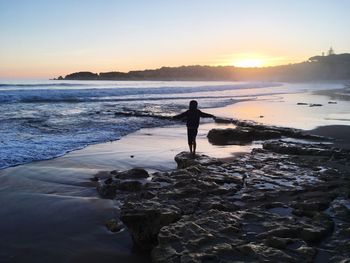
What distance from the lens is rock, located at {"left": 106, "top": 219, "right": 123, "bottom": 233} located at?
→ 6162 millimetres

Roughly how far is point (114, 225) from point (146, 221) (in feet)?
2.77

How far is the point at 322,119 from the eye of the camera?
20.4 meters

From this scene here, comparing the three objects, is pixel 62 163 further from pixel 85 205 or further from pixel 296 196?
pixel 296 196

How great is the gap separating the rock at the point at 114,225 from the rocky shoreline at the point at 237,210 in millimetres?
18

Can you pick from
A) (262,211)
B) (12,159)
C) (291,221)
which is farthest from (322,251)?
(12,159)

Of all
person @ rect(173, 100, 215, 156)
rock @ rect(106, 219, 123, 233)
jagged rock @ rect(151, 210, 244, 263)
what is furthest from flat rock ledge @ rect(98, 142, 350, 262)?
person @ rect(173, 100, 215, 156)

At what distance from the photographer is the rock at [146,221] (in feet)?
18.2

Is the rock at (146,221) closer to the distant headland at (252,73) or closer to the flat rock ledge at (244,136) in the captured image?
the flat rock ledge at (244,136)

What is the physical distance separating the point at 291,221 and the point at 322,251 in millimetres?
772

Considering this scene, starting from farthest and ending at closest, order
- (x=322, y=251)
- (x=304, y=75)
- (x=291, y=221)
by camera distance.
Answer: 1. (x=304, y=75)
2. (x=291, y=221)
3. (x=322, y=251)

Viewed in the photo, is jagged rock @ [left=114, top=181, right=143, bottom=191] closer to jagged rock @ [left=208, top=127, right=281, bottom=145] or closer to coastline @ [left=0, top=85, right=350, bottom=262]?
coastline @ [left=0, top=85, right=350, bottom=262]

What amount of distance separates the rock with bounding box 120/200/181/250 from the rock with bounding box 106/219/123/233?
0.46 m

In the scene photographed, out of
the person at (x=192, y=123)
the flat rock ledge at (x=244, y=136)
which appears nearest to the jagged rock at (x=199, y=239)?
the person at (x=192, y=123)

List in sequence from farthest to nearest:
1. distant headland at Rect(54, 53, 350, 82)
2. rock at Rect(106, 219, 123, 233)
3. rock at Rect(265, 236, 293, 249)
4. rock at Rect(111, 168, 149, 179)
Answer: distant headland at Rect(54, 53, 350, 82) → rock at Rect(111, 168, 149, 179) → rock at Rect(106, 219, 123, 233) → rock at Rect(265, 236, 293, 249)
